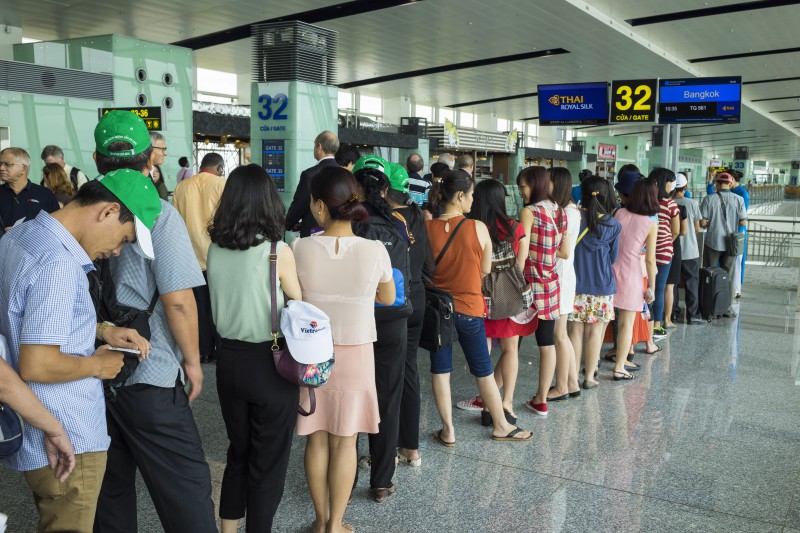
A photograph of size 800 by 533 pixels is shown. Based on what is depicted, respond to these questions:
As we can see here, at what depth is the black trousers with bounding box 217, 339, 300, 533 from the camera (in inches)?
98.7

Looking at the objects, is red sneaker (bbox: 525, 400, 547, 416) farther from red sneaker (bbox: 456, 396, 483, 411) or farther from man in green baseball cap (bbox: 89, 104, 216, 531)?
man in green baseball cap (bbox: 89, 104, 216, 531)

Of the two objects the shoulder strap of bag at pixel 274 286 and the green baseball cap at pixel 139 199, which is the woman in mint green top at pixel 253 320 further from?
the green baseball cap at pixel 139 199

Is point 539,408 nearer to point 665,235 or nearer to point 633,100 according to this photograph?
point 665,235

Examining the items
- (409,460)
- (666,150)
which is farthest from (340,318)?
(666,150)

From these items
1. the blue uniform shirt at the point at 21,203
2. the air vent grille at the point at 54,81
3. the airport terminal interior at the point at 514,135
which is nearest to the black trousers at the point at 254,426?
the airport terminal interior at the point at 514,135

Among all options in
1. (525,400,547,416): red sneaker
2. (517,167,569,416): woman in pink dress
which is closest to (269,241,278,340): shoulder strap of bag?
(517,167,569,416): woman in pink dress

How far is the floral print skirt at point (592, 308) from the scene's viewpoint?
5.17 metres

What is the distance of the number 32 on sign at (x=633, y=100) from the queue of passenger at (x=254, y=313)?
5604mm

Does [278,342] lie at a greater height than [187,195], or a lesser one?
lesser

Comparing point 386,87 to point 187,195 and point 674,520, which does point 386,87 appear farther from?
point 674,520

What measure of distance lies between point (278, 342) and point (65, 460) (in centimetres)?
87

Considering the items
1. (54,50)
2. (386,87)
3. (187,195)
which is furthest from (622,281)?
(386,87)

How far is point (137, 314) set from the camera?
82.3 inches

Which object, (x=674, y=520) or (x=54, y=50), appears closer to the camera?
(x=674, y=520)
